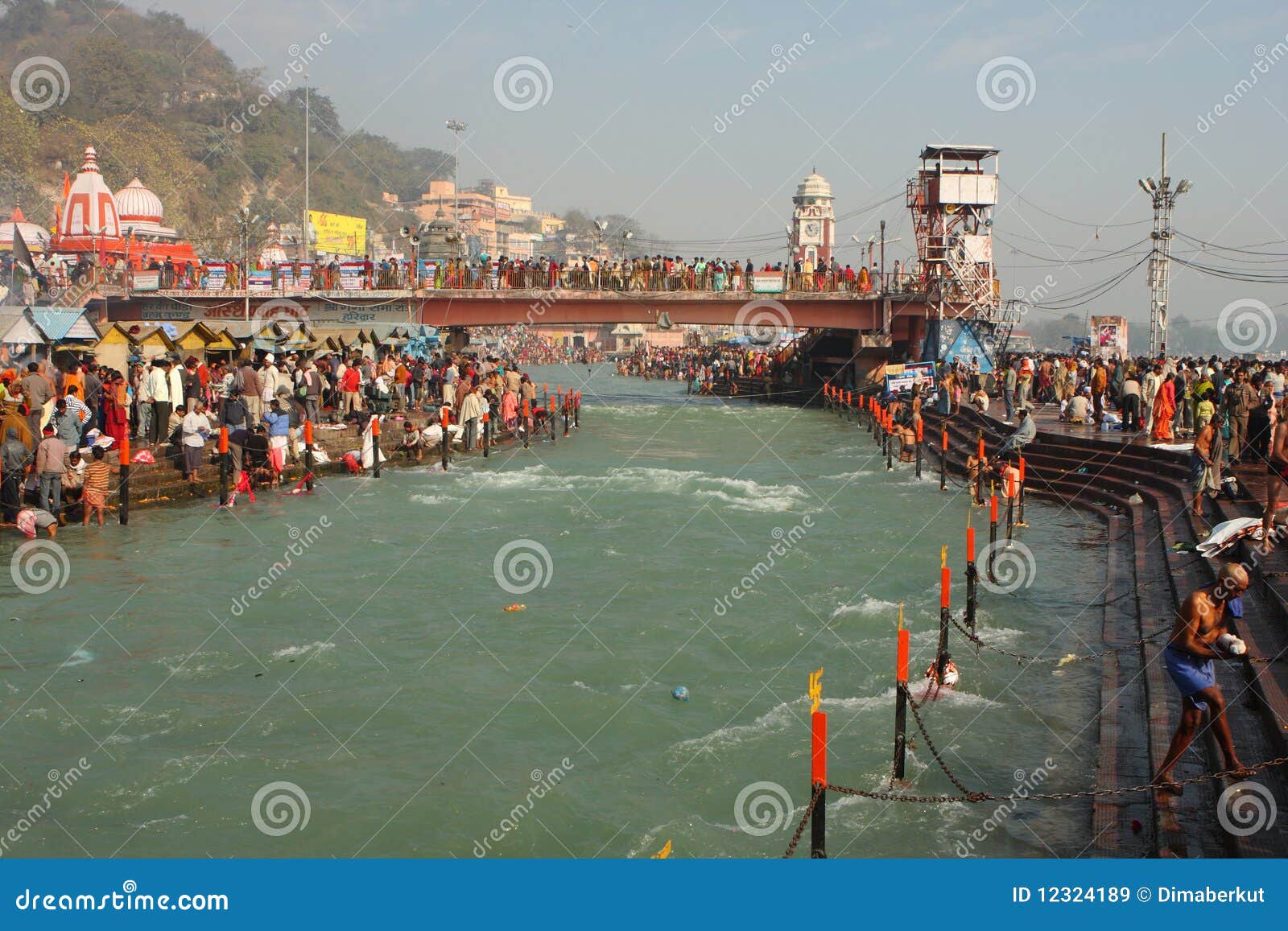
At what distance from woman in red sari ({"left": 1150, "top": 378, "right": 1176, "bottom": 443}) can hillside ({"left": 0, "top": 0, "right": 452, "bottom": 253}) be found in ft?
176

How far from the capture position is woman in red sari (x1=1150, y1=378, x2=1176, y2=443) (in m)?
21.0

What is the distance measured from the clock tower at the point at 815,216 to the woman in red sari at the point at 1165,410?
125m

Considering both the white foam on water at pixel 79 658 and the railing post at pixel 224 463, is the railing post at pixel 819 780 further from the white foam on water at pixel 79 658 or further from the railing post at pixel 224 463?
the railing post at pixel 224 463

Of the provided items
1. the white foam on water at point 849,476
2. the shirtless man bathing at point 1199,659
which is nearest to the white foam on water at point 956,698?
the shirtless man bathing at point 1199,659

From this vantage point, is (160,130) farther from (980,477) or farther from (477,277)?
(980,477)

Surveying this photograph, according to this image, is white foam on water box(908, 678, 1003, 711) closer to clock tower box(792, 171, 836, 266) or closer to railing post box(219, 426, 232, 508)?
railing post box(219, 426, 232, 508)

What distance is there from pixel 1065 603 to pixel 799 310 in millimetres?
30895

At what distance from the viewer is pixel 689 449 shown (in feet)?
113

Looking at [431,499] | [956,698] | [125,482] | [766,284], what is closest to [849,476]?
[431,499]

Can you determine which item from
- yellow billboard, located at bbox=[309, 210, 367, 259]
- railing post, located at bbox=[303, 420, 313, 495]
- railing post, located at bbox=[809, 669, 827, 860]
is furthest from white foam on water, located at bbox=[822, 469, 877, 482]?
yellow billboard, located at bbox=[309, 210, 367, 259]

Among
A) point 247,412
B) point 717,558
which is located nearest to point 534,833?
point 717,558

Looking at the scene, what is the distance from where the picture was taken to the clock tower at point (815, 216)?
14738cm

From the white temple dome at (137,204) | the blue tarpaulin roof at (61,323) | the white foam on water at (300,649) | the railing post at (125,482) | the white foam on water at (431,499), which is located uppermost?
the white temple dome at (137,204)

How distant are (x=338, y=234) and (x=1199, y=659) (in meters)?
84.2
